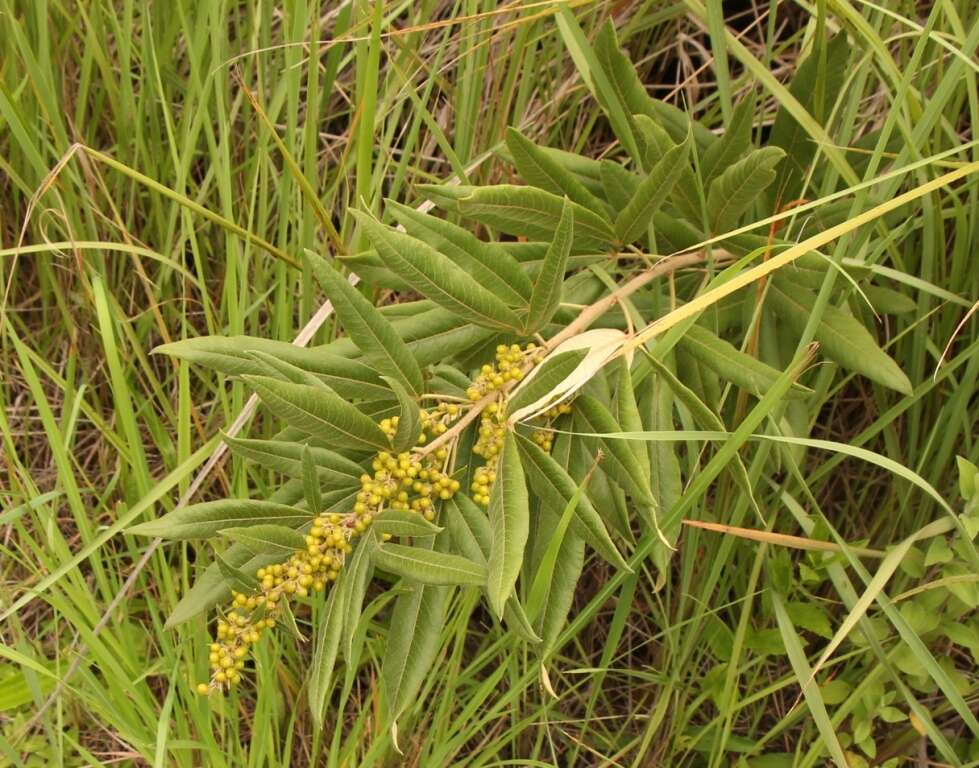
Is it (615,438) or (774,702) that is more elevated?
(615,438)

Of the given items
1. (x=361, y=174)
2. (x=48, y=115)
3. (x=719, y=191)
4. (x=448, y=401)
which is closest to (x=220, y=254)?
(x=48, y=115)

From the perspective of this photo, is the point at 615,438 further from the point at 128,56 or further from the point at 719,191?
the point at 128,56

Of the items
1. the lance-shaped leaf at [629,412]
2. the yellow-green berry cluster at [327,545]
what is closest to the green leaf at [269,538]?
the yellow-green berry cluster at [327,545]

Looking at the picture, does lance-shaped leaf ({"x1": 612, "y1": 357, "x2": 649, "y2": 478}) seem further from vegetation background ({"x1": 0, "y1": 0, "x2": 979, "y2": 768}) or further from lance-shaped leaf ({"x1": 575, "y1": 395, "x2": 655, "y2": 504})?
vegetation background ({"x1": 0, "y1": 0, "x2": 979, "y2": 768})

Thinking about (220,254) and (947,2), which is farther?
(220,254)

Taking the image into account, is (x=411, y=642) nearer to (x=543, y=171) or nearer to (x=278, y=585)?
(x=278, y=585)

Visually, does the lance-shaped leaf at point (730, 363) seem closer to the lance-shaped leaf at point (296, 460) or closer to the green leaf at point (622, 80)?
the green leaf at point (622, 80)

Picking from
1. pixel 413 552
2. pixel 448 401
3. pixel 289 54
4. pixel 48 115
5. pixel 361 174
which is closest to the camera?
pixel 413 552
